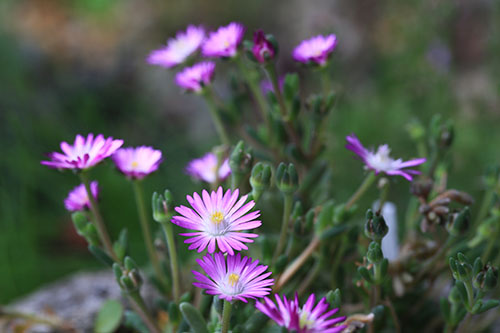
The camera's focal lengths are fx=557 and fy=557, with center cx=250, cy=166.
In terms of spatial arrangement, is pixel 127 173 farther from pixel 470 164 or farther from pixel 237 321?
pixel 470 164

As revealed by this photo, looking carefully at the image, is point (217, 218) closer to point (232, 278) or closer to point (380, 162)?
point (232, 278)

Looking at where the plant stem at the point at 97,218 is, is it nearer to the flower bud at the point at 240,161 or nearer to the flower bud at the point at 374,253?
the flower bud at the point at 240,161

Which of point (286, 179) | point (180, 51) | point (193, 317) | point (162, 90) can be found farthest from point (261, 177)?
point (162, 90)

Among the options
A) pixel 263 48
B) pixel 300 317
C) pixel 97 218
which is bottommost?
pixel 300 317

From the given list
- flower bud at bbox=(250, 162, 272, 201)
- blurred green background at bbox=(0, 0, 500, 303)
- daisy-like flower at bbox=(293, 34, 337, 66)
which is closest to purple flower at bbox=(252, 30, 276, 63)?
daisy-like flower at bbox=(293, 34, 337, 66)

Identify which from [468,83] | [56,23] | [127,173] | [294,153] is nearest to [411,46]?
[468,83]

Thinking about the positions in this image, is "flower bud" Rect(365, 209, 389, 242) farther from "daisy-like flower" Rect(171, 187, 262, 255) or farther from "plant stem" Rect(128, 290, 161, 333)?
"plant stem" Rect(128, 290, 161, 333)
